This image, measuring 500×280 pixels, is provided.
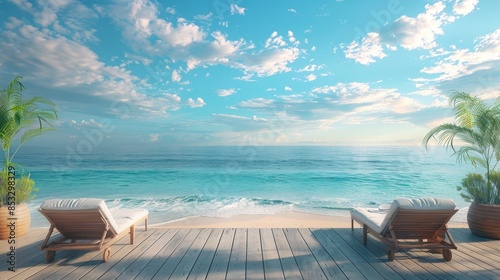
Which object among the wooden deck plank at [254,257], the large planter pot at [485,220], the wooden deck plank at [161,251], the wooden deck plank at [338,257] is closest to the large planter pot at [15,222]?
the wooden deck plank at [161,251]

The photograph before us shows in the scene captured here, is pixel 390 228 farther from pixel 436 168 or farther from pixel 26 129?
pixel 436 168

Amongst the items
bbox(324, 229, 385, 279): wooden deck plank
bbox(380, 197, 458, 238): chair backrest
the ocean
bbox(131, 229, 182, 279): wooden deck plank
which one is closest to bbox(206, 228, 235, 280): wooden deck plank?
bbox(131, 229, 182, 279): wooden deck plank

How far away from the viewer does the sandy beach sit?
264 inches

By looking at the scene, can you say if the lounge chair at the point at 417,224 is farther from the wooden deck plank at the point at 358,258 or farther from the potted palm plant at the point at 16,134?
the potted palm plant at the point at 16,134

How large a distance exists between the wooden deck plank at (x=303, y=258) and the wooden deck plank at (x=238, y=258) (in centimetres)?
69

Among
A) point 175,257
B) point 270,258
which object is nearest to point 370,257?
point 270,258

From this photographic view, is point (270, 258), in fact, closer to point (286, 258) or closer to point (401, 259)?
point (286, 258)

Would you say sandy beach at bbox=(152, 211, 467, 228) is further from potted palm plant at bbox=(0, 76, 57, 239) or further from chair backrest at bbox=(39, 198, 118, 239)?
chair backrest at bbox=(39, 198, 118, 239)

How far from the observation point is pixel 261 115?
3108cm

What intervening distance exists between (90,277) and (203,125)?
3319 cm

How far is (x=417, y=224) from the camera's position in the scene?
3.35m

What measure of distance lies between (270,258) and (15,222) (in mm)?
4368

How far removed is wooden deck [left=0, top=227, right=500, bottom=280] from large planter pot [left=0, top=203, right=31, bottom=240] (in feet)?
0.56

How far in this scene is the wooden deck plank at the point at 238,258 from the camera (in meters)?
2.86
